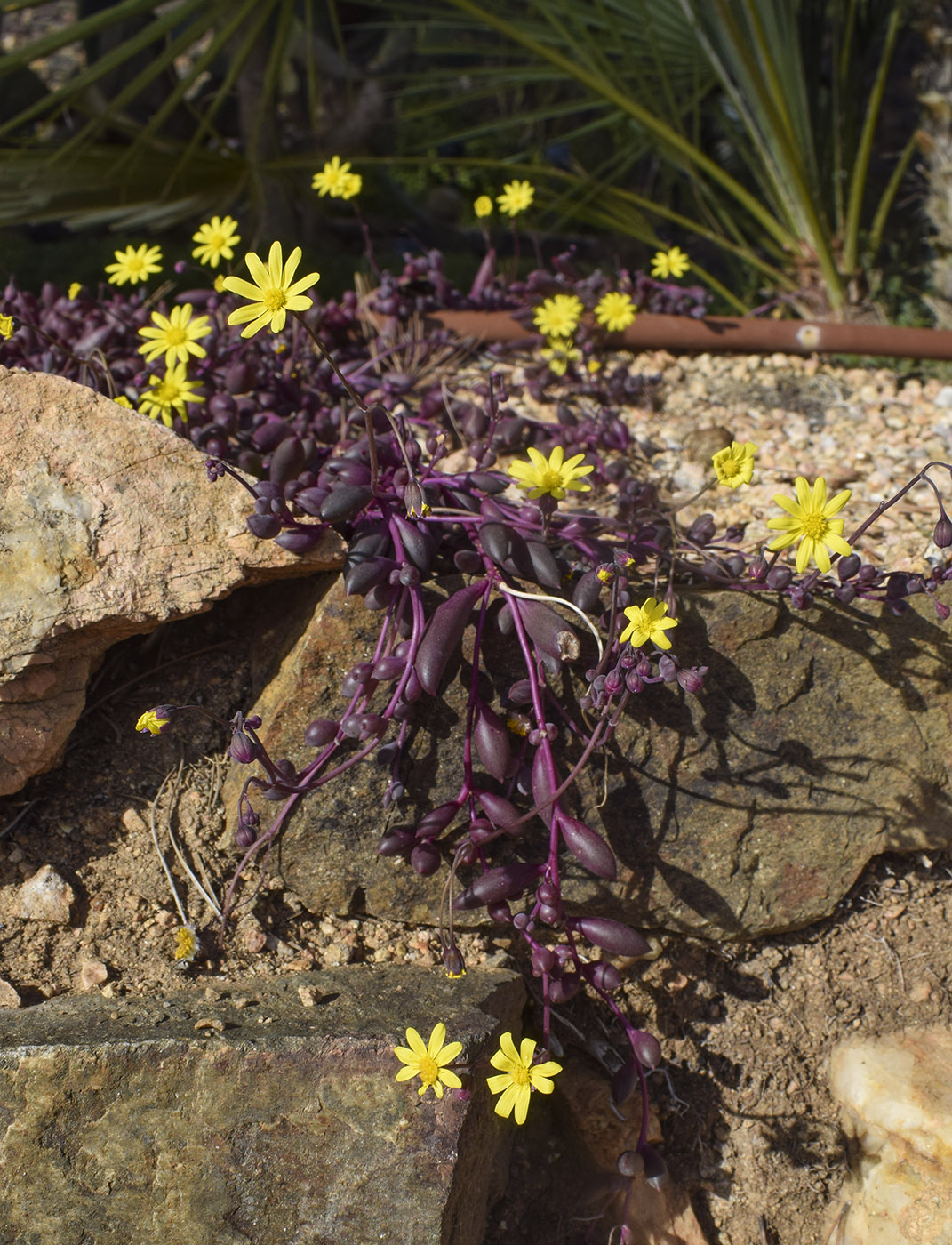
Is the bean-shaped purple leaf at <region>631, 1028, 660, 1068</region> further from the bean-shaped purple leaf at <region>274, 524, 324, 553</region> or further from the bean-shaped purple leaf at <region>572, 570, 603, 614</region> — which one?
the bean-shaped purple leaf at <region>274, 524, 324, 553</region>

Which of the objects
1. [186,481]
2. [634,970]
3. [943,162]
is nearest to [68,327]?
[186,481]

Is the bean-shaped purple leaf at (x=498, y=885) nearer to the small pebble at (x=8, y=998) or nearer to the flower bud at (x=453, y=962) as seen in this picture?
the flower bud at (x=453, y=962)

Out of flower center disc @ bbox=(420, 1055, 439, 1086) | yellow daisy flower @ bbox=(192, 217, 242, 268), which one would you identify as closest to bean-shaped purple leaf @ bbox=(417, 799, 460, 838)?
flower center disc @ bbox=(420, 1055, 439, 1086)

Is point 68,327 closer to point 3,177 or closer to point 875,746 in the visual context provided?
point 3,177

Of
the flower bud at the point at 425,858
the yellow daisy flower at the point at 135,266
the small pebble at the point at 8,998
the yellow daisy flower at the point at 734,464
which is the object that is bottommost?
the small pebble at the point at 8,998

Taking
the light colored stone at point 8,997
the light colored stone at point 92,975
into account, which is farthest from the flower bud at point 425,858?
the light colored stone at point 8,997

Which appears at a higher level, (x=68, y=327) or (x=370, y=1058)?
(x=68, y=327)
